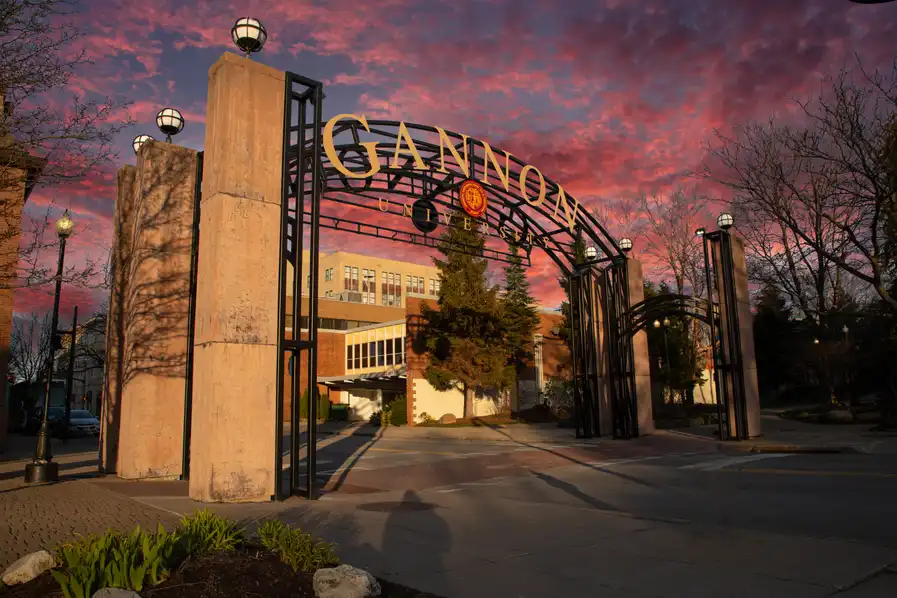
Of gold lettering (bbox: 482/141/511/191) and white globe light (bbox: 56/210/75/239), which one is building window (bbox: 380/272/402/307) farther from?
white globe light (bbox: 56/210/75/239)

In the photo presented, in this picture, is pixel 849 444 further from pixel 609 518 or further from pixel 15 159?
pixel 15 159

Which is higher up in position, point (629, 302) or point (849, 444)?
point (629, 302)

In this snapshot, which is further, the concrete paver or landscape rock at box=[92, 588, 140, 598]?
the concrete paver

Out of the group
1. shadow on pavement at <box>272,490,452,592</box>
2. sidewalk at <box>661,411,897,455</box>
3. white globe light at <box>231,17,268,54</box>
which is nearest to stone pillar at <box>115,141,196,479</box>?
white globe light at <box>231,17,268,54</box>

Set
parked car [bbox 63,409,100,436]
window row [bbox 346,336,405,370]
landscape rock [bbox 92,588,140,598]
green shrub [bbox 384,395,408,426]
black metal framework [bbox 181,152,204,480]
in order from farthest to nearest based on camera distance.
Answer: window row [bbox 346,336,405,370] < green shrub [bbox 384,395,408,426] < parked car [bbox 63,409,100,436] < black metal framework [bbox 181,152,204,480] < landscape rock [bbox 92,588,140,598]

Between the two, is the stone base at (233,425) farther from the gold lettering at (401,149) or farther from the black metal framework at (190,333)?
the gold lettering at (401,149)

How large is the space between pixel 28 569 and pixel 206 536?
1.35 m

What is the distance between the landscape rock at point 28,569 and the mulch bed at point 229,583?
0.05 m

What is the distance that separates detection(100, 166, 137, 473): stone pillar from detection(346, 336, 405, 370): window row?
3129cm

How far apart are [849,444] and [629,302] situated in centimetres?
875

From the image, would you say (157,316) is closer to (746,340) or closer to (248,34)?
(248,34)

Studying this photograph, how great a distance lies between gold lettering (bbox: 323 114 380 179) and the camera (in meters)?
15.1

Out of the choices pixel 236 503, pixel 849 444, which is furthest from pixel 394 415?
pixel 236 503

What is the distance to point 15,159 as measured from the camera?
948 centimetres
